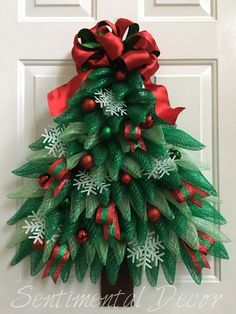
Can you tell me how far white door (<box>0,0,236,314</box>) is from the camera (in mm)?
875

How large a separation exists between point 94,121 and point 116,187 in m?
0.13

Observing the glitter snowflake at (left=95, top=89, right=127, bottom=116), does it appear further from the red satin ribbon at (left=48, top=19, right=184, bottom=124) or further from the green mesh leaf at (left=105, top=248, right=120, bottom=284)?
the green mesh leaf at (left=105, top=248, right=120, bottom=284)

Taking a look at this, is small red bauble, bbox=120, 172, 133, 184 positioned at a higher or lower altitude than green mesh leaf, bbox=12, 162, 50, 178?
lower

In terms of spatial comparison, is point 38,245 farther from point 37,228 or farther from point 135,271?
point 135,271

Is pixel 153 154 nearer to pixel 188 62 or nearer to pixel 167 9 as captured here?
pixel 188 62

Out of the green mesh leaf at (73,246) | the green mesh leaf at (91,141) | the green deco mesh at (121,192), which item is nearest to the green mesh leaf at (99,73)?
the green deco mesh at (121,192)

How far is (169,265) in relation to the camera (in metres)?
0.81

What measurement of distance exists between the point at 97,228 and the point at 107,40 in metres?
0.37

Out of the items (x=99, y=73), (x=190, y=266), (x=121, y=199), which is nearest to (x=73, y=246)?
(x=121, y=199)

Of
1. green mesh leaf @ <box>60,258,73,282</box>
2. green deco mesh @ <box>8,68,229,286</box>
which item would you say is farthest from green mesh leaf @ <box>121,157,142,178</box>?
green mesh leaf @ <box>60,258,73,282</box>

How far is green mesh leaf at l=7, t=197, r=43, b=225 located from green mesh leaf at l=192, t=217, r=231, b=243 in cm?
32

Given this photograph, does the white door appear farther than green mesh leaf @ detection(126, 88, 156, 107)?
Yes

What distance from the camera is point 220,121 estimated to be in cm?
89

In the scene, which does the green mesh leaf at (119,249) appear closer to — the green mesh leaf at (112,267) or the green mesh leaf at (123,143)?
the green mesh leaf at (112,267)
